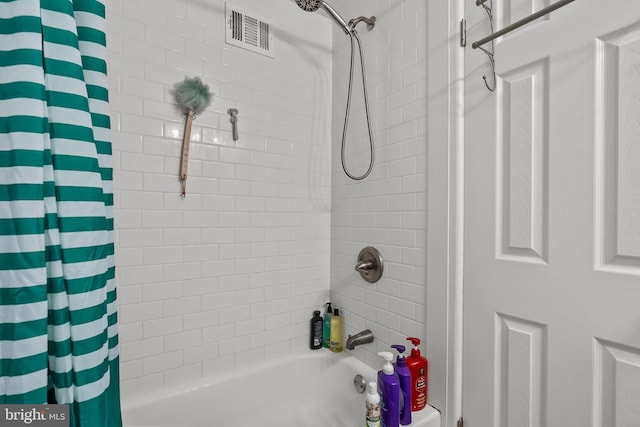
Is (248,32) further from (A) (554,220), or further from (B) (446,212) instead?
(A) (554,220)

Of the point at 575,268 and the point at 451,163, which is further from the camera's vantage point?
the point at 451,163

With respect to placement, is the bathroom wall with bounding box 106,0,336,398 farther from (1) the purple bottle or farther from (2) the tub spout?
(1) the purple bottle

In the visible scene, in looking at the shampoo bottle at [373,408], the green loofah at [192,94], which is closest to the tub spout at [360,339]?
the shampoo bottle at [373,408]

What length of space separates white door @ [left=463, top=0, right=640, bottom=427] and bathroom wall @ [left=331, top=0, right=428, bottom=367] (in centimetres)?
21

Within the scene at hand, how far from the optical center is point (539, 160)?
36.9 inches

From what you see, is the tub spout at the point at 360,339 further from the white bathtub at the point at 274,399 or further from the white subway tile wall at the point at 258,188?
the white bathtub at the point at 274,399

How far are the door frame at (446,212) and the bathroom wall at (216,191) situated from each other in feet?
2.22

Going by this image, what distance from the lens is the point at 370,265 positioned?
146cm

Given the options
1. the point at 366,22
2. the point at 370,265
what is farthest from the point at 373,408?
the point at 366,22

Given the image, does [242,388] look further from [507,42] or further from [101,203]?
[507,42]

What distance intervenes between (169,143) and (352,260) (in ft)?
3.38

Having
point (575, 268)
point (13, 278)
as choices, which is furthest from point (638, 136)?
point (13, 278)

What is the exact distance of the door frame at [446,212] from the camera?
113 cm

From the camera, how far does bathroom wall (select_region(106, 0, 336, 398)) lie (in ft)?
4.09
